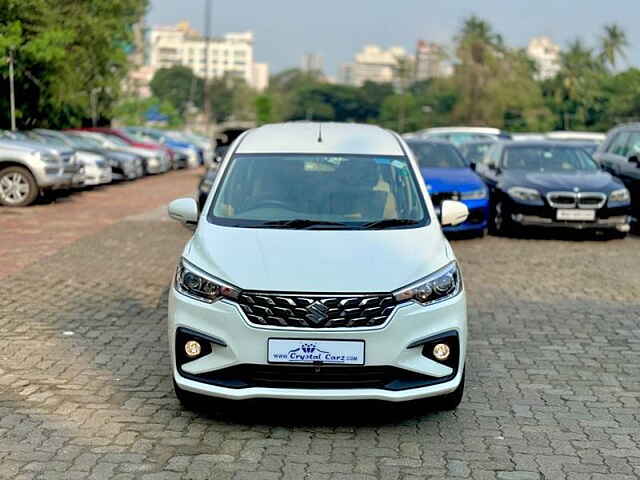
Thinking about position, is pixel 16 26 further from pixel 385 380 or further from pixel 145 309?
pixel 385 380

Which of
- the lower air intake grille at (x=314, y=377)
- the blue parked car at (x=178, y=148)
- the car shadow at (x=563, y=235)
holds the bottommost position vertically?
the blue parked car at (x=178, y=148)

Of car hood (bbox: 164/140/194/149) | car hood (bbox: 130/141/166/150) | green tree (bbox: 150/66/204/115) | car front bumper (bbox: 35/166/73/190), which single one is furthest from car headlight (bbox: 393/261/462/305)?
green tree (bbox: 150/66/204/115)

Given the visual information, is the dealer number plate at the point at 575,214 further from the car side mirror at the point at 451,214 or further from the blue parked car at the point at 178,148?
the blue parked car at the point at 178,148

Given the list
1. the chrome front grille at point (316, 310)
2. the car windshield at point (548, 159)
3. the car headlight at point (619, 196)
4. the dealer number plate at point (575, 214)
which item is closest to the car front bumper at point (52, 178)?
the car windshield at point (548, 159)

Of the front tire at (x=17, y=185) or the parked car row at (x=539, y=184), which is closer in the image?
the parked car row at (x=539, y=184)

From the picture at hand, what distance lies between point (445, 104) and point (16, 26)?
4041 inches

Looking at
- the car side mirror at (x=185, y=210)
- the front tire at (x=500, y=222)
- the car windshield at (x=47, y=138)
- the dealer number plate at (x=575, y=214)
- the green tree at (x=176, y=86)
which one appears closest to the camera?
the car side mirror at (x=185, y=210)

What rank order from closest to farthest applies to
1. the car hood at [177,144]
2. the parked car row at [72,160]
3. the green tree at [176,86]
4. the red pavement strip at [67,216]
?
the red pavement strip at [67,216] < the parked car row at [72,160] < the car hood at [177,144] < the green tree at [176,86]

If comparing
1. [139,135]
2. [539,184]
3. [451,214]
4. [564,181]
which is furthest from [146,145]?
[451,214]

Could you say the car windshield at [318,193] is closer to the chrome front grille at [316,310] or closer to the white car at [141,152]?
the chrome front grille at [316,310]

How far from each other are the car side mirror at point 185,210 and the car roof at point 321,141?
0.51 meters

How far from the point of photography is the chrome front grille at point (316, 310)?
5.33 m

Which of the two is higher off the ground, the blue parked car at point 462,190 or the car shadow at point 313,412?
the car shadow at point 313,412

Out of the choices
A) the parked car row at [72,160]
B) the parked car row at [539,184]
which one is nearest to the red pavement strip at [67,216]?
the parked car row at [72,160]
